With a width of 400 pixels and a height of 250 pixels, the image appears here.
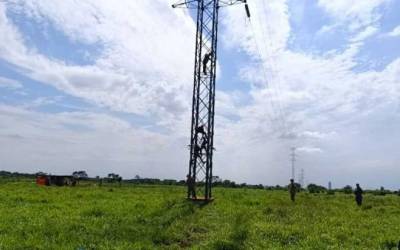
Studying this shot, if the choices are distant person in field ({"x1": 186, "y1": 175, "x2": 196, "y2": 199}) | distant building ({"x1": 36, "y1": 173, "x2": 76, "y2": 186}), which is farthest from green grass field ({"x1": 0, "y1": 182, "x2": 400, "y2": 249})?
distant building ({"x1": 36, "y1": 173, "x2": 76, "y2": 186})

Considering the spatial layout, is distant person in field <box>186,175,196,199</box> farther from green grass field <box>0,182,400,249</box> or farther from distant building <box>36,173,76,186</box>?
distant building <box>36,173,76,186</box>

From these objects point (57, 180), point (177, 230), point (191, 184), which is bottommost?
point (177, 230)

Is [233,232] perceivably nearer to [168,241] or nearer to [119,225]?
[168,241]

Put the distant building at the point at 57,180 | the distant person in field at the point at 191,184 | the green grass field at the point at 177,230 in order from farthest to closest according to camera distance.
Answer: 1. the distant building at the point at 57,180
2. the distant person in field at the point at 191,184
3. the green grass field at the point at 177,230

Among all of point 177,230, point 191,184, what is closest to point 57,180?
point 191,184

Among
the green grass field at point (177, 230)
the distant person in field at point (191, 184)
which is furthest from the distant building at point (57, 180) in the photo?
the green grass field at point (177, 230)

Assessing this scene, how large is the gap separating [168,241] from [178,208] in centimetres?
1071

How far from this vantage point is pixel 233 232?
58.3ft

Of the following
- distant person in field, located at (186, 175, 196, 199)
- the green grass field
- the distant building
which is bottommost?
the green grass field

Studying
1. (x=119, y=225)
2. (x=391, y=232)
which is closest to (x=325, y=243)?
(x=391, y=232)

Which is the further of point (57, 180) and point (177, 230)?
point (57, 180)

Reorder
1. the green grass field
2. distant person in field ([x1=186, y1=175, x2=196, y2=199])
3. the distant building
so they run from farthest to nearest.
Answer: the distant building → distant person in field ([x1=186, y1=175, x2=196, y2=199]) → the green grass field

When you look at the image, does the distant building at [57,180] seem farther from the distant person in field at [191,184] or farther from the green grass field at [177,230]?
the green grass field at [177,230]

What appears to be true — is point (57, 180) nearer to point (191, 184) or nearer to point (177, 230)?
point (191, 184)
